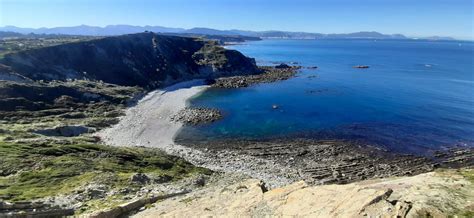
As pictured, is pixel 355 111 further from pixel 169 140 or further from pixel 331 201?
pixel 331 201

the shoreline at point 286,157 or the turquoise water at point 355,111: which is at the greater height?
the turquoise water at point 355,111

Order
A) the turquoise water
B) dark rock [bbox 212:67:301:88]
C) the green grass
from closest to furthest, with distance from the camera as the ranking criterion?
the green grass
the turquoise water
dark rock [bbox 212:67:301:88]

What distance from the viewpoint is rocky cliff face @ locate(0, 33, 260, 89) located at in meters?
102

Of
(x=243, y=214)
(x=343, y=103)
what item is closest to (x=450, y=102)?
(x=343, y=103)

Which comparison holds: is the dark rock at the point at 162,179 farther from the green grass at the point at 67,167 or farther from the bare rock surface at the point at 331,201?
the bare rock surface at the point at 331,201

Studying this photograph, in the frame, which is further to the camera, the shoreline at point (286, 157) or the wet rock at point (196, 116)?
the wet rock at point (196, 116)

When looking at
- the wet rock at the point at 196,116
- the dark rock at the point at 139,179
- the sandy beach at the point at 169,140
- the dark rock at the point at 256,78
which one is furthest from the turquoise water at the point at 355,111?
the dark rock at the point at 139,179

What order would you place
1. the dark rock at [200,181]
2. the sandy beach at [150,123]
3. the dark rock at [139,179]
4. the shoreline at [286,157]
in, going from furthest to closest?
the sandy beach at [150,123] < the shoreline at [286,157] < the dark rock at [200,181] < the dark rock at [139,179]

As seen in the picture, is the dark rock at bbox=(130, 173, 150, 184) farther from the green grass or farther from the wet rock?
the wet rock

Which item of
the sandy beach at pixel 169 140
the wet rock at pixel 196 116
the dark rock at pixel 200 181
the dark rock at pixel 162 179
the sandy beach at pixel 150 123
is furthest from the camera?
the wet rock at pixel 196 116

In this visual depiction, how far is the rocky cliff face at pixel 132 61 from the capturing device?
101812mm

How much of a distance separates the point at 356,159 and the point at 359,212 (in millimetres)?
37460

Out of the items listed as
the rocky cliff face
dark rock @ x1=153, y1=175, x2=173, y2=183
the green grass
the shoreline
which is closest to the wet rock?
the shoreline

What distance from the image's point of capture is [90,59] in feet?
396
